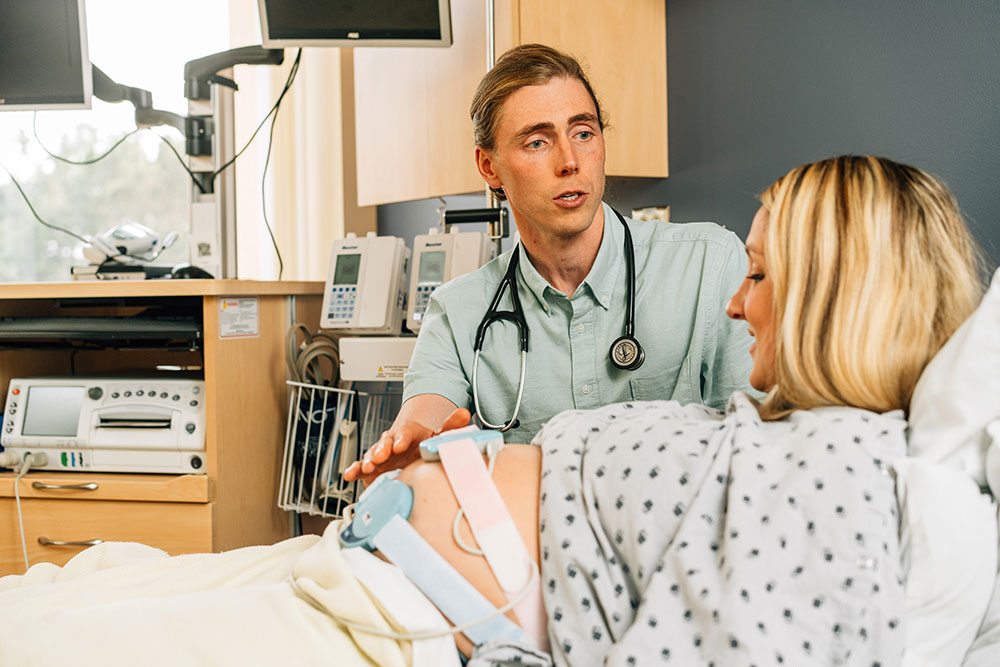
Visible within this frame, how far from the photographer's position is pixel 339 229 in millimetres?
2961

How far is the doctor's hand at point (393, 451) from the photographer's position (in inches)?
44.3

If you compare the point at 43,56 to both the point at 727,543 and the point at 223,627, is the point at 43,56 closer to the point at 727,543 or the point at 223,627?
the point at 223,627

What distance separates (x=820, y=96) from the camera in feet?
5.68

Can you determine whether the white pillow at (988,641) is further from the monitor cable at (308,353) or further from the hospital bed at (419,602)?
the monitor cable at (308,353)

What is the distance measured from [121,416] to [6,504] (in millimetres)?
337

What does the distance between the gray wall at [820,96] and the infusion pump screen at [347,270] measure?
2.38ft

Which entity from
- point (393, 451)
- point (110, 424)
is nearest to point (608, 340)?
point (393, 451)

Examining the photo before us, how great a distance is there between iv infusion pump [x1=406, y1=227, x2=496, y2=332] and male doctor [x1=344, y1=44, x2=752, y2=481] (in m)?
0.48

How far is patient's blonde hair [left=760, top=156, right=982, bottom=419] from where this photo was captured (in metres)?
0.79

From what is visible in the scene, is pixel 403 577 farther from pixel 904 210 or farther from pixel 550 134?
pixel 550 134

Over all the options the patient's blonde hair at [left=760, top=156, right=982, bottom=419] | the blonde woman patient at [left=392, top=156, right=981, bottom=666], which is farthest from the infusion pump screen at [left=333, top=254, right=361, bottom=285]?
the patient's blonde hair at [left=760, top=156, right=982, bottom=419]

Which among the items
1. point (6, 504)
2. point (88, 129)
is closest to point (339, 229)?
point (88, 129)

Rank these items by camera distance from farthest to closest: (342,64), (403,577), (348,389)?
(342,64) → (348,389) → (403,577)

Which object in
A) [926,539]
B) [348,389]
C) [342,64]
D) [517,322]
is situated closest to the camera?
[926,539]
